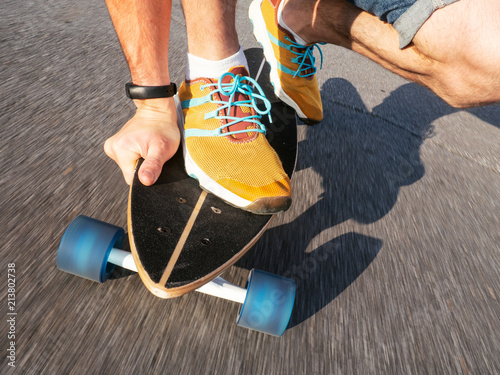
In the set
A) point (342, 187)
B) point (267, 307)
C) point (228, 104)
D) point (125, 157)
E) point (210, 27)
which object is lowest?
point (342, 187)

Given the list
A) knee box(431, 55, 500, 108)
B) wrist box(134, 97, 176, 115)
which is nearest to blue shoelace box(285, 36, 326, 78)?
knee box(431, 55, 500, 108)

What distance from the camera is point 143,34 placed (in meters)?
1.00

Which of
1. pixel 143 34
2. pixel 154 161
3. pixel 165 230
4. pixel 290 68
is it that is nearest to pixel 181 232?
pixel 165 230

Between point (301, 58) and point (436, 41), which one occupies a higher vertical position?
point (436, 41)

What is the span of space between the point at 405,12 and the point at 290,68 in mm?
536

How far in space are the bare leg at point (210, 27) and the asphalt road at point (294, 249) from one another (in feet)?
1.91

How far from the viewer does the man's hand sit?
97 centimetres

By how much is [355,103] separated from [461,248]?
1224 millimetres

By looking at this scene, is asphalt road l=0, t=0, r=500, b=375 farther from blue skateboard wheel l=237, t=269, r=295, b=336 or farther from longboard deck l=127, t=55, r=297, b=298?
longboard deck l=127, t=55, r=297, b=298

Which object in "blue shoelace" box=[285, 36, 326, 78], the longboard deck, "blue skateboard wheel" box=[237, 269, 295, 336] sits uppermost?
"blue shoelace" box=[285, 36, 326, 78]

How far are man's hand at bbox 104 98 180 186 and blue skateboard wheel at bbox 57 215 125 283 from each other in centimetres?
20

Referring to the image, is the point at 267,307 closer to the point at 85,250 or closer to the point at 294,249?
the point at 294,249

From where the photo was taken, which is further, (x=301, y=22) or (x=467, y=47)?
(x=301, y=22)

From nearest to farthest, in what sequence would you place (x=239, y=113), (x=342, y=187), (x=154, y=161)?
(x=154, y=161), (x=239, y=113), (x=342, y=187)
